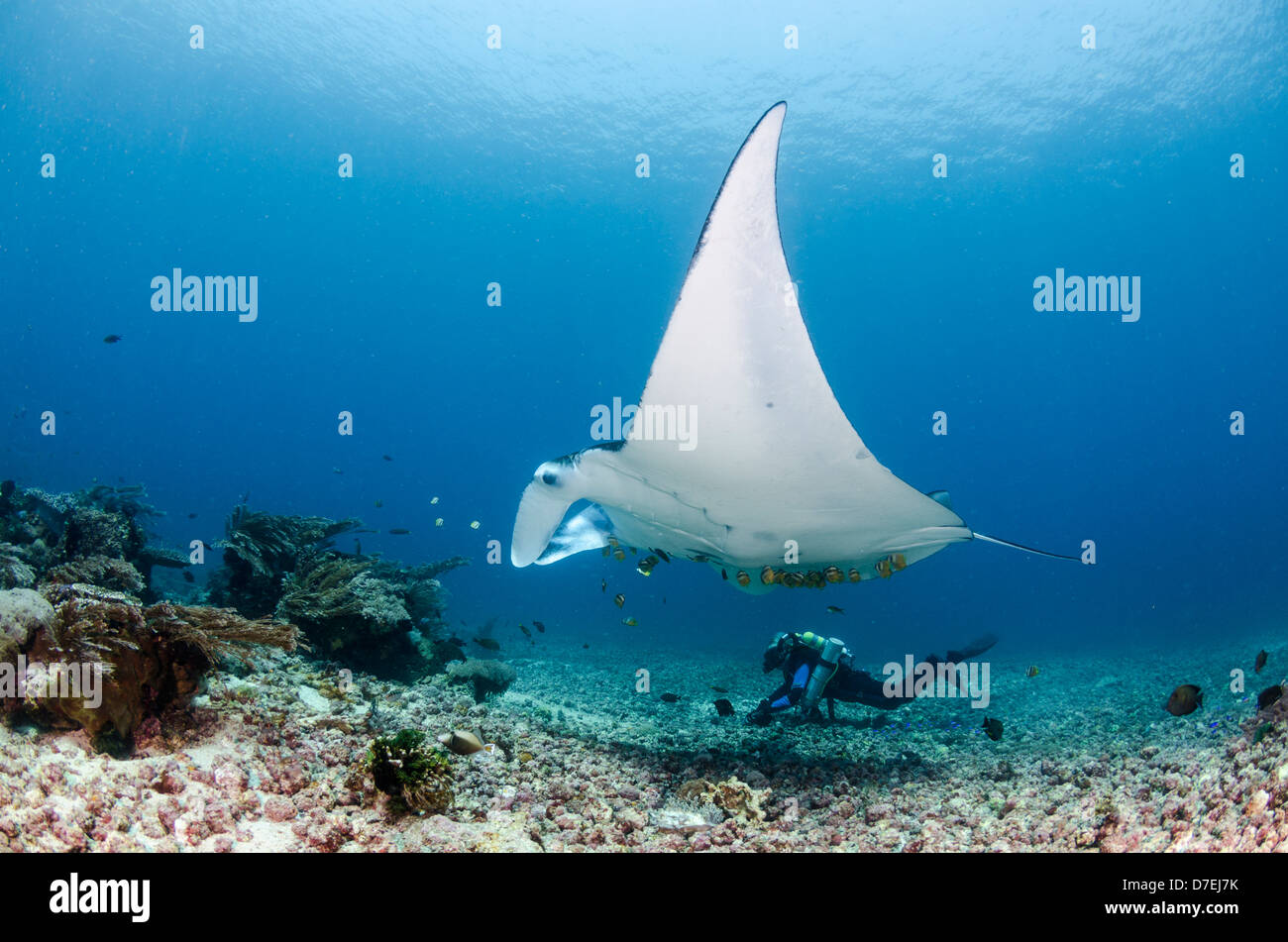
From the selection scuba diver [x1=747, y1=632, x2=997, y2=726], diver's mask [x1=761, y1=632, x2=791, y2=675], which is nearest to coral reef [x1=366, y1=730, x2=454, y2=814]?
scuba diver [x1=747, y1=632, x2=997, y2=726]

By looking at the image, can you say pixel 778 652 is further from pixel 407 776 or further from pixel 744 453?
pixel 407 776

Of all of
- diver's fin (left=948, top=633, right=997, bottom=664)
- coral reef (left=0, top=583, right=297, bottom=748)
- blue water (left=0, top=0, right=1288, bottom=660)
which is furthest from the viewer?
blue water (left=0, top=0, right=1288, bottom=660)

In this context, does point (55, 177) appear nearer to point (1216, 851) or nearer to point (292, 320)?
point (292, 320)

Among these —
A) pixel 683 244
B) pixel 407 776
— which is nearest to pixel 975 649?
pixel 407 776

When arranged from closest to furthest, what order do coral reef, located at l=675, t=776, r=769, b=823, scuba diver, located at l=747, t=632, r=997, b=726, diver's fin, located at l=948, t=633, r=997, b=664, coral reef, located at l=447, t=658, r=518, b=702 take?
coral reef, located at l=675, t=776, r=769, b=823 < coral reef, located at l=447, t=658, r=518, b=702 < scuba diver, located at l=747, t=632, r=997, b=726 < diver's fin, located at l=948, t=633, r=997, b=664

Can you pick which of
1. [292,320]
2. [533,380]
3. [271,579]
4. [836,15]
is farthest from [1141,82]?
[292,320]

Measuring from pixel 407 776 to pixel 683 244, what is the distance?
44.7 metres

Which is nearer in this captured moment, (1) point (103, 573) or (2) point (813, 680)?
(1) point (103, 573)

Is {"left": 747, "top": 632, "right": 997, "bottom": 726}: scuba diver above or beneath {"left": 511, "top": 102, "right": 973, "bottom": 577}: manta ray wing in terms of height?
beneath

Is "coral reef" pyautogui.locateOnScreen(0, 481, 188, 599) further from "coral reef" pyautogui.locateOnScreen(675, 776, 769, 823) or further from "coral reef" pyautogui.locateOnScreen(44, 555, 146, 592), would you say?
"coral reef" pyautogui.locateOnScreen(675, 776, 769, 823)

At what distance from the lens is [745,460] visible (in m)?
3.62

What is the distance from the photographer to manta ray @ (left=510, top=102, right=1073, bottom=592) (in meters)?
2.75

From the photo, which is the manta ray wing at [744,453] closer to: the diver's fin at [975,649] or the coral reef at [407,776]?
the coral reef at [407,776]

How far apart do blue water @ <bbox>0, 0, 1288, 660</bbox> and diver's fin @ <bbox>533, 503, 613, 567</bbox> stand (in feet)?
42.4
